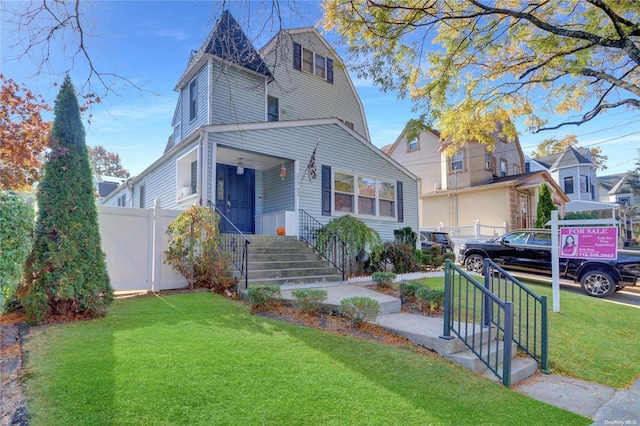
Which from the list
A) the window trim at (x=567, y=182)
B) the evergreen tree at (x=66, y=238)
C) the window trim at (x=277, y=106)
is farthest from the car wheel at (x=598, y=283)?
the window trim at (x=567, y=182)

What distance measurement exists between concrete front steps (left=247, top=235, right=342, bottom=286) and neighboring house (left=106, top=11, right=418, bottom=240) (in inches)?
38.1

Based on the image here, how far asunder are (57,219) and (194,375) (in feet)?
11.4

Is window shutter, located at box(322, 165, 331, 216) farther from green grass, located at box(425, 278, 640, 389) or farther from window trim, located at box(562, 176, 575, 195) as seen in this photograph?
window trim, located at box(562, 176, 575, 195)

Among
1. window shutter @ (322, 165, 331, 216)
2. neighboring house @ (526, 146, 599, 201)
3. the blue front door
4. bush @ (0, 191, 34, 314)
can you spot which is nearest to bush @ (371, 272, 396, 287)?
window shutter @ (322, 165, 331, 216)

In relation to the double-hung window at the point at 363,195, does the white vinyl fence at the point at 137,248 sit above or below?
below

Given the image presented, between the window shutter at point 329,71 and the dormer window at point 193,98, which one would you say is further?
the window shutter at point 329,71

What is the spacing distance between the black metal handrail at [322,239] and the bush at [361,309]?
12.8ft

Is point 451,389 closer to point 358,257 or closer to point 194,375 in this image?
point 194,375

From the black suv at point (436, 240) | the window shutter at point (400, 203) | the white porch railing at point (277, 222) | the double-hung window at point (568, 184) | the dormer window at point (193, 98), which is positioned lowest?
the black suv at point (436, 240)

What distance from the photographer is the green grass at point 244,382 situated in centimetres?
249

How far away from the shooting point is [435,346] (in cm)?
417

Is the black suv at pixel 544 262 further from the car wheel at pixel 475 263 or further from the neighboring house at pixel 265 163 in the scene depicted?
the neighboring house at pixel 265 163

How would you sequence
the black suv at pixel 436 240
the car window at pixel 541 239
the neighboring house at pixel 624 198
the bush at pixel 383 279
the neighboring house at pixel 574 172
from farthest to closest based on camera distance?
the neighboring house at pixel 624 198 < the neighboring house at pixel 574 172 < the black suv at pixel 436 240 < the car window at pixel 541 239 < the bush at pixel 383 279

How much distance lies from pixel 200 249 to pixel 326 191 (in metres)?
4.87
